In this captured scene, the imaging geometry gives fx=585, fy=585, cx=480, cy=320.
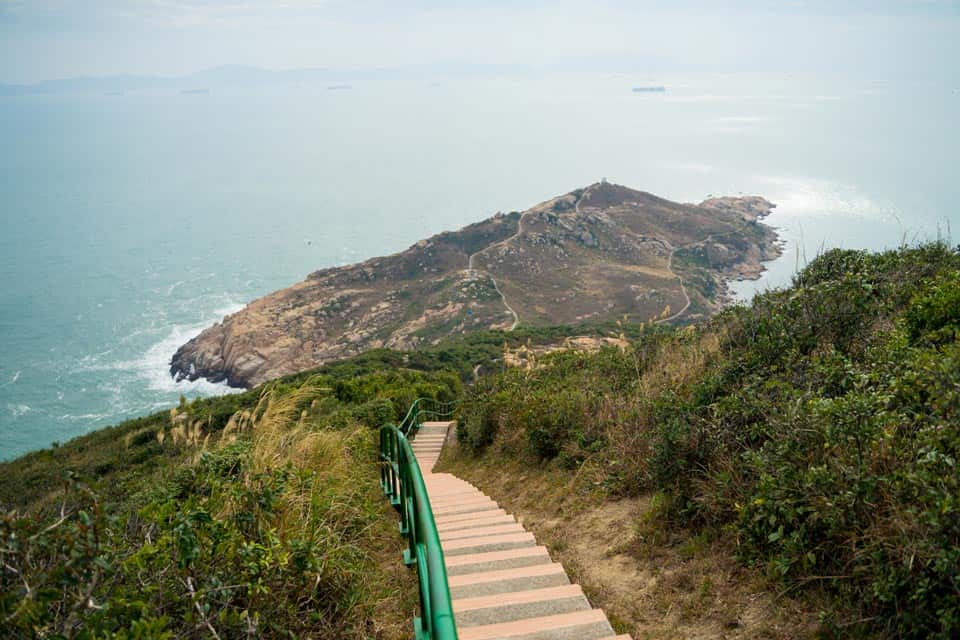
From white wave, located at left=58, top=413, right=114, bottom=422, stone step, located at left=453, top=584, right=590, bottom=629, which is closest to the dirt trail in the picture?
white wave, located at left=58, top=413, right=114, bottom=422

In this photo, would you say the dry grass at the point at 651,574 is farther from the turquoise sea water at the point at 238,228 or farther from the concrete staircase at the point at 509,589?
the turquoise sea water at the point at 238,228

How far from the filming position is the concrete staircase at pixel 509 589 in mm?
3039

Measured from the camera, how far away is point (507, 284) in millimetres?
84062

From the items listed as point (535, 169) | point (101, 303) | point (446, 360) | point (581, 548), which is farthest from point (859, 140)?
point (581, 548)

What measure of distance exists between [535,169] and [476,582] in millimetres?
202468

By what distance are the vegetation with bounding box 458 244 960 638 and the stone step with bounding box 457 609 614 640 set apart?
1.01 metres

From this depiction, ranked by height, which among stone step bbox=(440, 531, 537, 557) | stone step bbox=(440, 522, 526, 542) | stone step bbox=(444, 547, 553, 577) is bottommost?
stone step bbox=(440, 522, 526, 542)

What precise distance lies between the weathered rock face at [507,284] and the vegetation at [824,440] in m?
59.3

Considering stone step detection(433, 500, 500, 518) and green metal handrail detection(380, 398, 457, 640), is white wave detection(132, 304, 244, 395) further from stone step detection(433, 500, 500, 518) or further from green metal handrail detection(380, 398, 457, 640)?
green metal handrail detection(380, 398, 457, 640)

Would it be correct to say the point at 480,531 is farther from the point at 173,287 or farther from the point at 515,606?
the point at 173,287

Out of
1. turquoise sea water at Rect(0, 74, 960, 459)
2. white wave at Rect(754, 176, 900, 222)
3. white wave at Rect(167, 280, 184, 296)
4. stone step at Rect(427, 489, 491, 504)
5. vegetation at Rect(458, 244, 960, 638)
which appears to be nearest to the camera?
vegetation at Rect(458, 244, 960, 638)

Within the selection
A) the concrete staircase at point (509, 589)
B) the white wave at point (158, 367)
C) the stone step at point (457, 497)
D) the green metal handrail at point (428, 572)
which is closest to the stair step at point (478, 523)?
the concrete staircase at point (509, 589)

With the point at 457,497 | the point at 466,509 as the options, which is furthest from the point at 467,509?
the point at 457,497

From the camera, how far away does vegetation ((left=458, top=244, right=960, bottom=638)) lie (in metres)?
2.60
